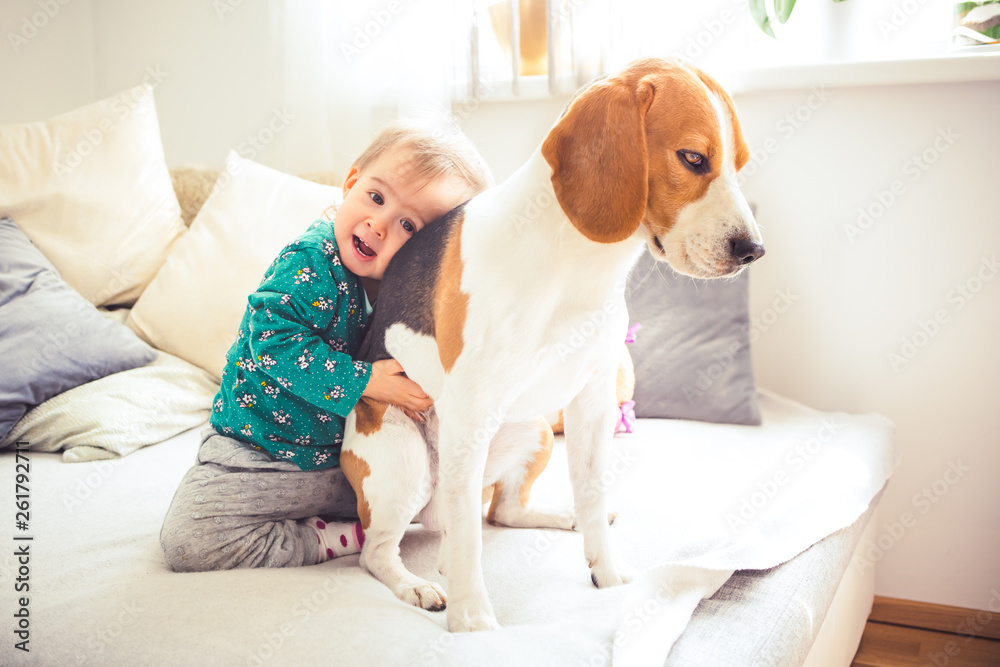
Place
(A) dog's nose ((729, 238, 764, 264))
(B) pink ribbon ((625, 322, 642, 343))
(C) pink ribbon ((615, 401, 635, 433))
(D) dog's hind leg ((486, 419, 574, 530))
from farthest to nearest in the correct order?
1. (B) pink ribbon ((625, 322, 642, 343))
2. (C) pink ribbon ((615, 401, 635, 433))
3. (D) dog's hind leg ((486, 419, 574, 530))
4. (A) dog's nose ((729, 238, 764, 264))

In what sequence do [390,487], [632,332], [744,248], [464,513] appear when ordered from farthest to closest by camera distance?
[632,332], [390,487], [464,513], [744,248]

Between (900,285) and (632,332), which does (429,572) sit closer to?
(632,332)

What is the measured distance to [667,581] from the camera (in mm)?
1044

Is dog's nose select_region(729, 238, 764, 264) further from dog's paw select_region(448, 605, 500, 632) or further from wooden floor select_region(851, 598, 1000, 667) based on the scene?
wooden floor select_region(851, 598, 1000, 667)

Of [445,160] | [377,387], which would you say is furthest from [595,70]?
[377,387]

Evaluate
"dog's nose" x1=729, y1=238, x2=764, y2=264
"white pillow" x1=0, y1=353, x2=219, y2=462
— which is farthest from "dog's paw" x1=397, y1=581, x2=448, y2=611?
"white pillow" x1=0, y1=353, x2=219, y2=462

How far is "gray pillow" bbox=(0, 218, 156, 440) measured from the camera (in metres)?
1.79

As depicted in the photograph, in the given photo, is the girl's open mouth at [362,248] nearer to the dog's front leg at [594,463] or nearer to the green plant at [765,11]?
the dog's front leg at [594,463]

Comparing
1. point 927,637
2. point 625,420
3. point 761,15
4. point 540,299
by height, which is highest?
point 761,15

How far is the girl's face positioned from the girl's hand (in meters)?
0.22

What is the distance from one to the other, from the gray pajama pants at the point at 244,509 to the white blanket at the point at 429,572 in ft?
0.15

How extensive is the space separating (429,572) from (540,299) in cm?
54

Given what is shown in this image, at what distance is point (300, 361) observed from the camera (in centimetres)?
121

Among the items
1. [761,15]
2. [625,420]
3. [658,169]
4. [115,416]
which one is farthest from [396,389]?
[761,15]
